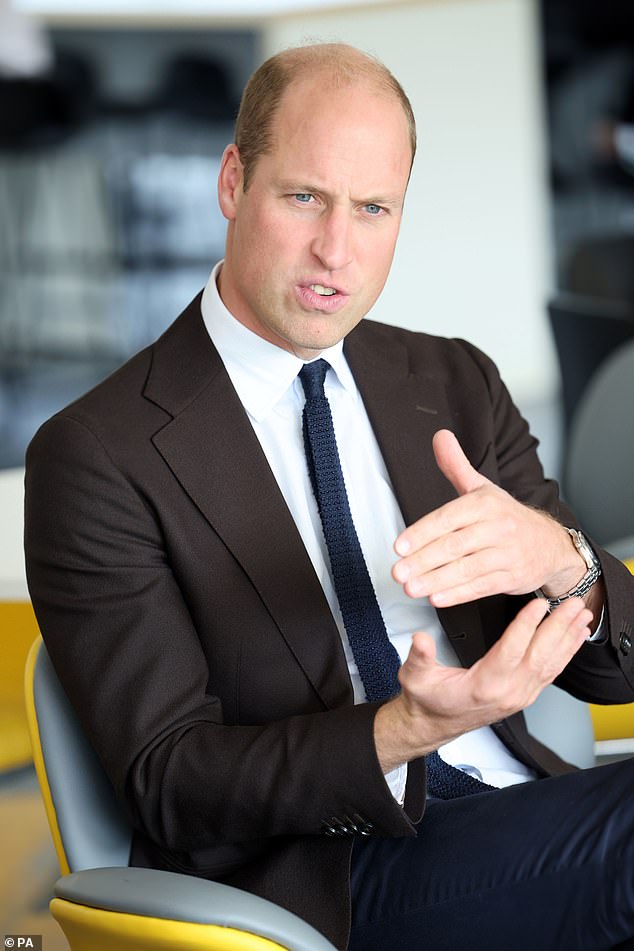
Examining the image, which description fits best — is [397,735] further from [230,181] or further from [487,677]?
[230,181]

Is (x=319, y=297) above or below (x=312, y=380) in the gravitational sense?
above

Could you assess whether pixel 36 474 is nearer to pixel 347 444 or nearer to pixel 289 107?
pixel 347 444

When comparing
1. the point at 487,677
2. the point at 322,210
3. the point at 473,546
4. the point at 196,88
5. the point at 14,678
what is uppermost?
the point at 196,88

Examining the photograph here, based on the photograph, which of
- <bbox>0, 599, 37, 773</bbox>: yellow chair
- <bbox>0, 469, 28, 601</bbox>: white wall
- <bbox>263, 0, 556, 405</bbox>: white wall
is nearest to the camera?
<bbox>0, 599, 37, 773</bbox>: yellow chair

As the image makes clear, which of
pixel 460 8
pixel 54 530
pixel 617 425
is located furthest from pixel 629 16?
pixel 54 530

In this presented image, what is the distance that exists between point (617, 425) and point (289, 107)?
1.64 metres

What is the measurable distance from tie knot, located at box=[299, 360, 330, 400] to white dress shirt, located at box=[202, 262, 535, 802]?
0.01 m

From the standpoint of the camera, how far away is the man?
1.39 metres

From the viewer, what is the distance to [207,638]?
154cm

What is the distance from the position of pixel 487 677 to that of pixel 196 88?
5.88m

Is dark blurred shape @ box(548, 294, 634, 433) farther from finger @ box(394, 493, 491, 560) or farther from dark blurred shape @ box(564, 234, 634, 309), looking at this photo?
finger @ box(394, 493, 491, 560)

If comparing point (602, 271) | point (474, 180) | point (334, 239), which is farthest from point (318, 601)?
point (474, 180)

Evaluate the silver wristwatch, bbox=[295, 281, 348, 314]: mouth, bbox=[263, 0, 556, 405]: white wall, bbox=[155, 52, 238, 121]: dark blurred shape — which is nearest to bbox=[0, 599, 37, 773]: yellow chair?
bbox=[295, 281, 348, 314]: mouth

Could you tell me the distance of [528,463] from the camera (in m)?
1.86
